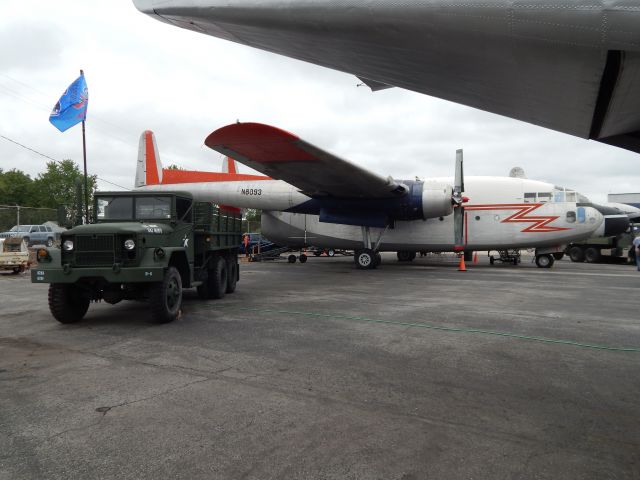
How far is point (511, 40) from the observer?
1.97 metres

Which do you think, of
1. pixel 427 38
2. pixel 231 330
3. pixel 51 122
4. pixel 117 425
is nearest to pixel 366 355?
pixel 231 330

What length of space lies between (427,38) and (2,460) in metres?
3.43

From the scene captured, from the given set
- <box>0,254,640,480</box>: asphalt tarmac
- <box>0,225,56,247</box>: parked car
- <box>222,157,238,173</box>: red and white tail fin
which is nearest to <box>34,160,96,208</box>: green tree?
<box>0,225,56,247</box>: parked car

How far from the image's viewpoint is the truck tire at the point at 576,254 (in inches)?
917

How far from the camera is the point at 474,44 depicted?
209cm

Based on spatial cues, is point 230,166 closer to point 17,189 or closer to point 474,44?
point 474,44

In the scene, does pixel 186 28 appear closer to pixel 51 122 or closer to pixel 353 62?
pixel 353 62

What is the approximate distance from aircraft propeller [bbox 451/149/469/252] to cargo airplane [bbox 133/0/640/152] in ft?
43.9

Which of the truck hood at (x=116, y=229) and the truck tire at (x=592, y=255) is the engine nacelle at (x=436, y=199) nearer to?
the truck hood at (x=116, y=229)

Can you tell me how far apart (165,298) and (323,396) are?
3720mm

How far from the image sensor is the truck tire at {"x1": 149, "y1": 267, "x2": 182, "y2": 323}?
632 cm

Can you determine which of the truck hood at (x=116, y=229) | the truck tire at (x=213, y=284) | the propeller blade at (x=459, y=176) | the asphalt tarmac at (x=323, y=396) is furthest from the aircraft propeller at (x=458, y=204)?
the truck hood at (x=116, y=229)

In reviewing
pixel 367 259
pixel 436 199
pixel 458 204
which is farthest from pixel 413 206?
pixel 367 259

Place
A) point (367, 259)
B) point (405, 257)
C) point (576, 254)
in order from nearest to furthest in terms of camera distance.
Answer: point (367, 259)
point (405, 257)
point (576, 254)
